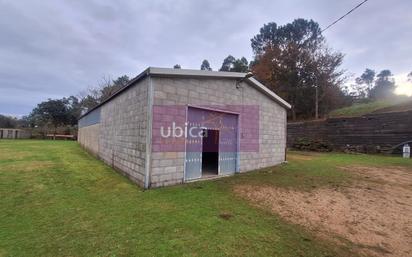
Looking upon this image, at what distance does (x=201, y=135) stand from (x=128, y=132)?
2.28m

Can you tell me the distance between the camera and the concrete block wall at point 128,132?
238 inches

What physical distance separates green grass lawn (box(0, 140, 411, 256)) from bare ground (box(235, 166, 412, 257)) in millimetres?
422

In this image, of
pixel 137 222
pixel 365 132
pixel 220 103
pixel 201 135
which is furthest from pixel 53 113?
pixel 365 132

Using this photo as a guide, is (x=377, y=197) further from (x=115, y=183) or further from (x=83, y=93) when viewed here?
(x=83, y=93)

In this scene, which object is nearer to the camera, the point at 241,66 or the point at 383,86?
the point at 241,66

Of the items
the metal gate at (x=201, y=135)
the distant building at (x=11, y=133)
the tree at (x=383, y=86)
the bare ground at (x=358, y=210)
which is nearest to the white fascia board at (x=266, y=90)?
the metal gate at (x=201, y=135)

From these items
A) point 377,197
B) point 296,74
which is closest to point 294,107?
point 296,74

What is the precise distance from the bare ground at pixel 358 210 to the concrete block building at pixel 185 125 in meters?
1.84

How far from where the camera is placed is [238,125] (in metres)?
8.01

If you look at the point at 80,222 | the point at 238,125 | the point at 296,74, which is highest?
the point at 296,74

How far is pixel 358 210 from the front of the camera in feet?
14.9

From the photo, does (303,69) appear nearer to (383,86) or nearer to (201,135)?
(201,135)

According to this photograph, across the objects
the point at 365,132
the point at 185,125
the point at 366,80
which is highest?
the point at 366,80

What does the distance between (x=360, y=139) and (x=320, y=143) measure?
2542 millimetres
